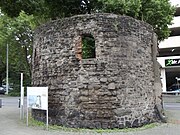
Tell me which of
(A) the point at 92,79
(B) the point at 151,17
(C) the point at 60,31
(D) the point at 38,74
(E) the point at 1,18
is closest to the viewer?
(A) the point at 92,79

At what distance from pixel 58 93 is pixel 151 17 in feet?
33.7

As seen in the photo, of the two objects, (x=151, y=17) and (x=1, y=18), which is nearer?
(x=151, y=17)

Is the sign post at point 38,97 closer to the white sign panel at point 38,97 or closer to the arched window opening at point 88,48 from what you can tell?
the white sign panel at point 38,97

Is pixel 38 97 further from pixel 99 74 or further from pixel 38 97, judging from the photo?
pixel 99 74

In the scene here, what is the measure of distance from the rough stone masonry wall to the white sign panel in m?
0.73

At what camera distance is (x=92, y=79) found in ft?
38.7

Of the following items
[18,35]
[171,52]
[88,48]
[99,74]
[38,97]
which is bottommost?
[38,97]

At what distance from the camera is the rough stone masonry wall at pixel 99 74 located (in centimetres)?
1173

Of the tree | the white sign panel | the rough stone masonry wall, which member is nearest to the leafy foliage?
the tree

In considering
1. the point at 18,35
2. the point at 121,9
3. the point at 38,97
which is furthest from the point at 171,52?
the point at 38,97

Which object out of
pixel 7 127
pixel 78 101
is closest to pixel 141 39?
pixel 78 101

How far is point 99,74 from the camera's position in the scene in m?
11.8

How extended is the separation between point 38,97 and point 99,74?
265 cm

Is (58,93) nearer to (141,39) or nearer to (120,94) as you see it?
(120,94)
